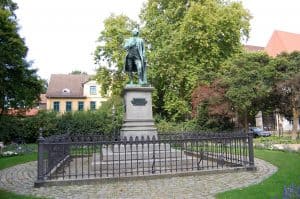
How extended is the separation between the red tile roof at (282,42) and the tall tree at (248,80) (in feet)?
83.2

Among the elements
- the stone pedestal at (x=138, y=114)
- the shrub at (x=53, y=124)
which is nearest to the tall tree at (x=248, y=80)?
the shrub at (x=53, y=124)

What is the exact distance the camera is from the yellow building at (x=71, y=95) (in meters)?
54.4

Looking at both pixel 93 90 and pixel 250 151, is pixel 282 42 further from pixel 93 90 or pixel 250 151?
pixel 250 151

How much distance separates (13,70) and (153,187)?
61.4 feet

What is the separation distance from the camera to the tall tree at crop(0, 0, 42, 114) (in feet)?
72.4

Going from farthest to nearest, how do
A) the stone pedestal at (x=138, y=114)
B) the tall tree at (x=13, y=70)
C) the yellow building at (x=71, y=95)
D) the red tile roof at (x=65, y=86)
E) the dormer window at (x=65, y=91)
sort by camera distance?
the dormer window at (x=65, y=91)
the red tile roof at (x=65, y=86)
the yellow building at (x=71, y=95)
the tall tree at (x=13, y=70)
the stone pedestal at (x=138, y=114)

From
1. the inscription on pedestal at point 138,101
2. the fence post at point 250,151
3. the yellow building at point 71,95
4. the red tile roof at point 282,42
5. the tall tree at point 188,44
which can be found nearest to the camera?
the fence post at point 250,151

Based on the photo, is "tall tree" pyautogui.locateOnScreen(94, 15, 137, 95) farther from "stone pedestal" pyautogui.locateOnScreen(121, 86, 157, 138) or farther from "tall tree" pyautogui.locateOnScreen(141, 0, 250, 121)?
"stone pedestal" pyautogui.locateOnScreen(121, 86, 157, 138)

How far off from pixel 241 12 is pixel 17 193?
26015 millimetres

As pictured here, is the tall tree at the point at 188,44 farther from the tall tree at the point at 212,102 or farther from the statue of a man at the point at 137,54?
the statue of a man at the point at 137,54

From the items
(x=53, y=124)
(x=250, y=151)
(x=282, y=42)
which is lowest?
(x=250, y=151)

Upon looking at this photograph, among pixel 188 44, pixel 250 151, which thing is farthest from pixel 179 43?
pixel 250 151

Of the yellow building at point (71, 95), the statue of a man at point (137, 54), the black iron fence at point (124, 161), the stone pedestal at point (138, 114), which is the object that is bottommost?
the black iron fence at point (124, 161)

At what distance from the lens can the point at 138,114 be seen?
41.0ft
